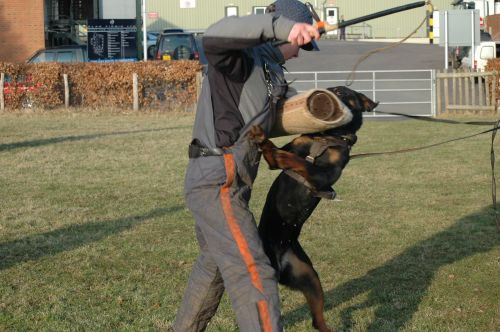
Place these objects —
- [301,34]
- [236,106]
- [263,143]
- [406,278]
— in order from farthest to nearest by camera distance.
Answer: [406,278] < [263,143] < [236,106] < [301,34]

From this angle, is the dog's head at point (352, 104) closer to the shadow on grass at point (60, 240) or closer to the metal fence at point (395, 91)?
the shadow on grass at point (60, 240)

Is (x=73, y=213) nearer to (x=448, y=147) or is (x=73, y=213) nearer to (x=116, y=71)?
(x=448, y=147)

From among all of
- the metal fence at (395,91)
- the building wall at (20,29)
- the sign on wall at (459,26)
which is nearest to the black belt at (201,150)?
the metal fence at (395,91)

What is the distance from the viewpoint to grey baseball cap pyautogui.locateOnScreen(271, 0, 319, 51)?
406 centimetres

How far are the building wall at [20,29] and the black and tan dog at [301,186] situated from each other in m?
35.5

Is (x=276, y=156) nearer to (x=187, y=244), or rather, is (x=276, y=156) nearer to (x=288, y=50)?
(x=288, y=50)

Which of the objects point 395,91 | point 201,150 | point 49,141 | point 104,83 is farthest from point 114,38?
point 201,150

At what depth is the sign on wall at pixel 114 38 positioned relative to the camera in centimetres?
2953

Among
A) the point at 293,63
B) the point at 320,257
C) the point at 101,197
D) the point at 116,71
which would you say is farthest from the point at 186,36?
the point at 320,257

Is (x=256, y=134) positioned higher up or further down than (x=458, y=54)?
further down

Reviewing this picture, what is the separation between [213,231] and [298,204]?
2.26ft

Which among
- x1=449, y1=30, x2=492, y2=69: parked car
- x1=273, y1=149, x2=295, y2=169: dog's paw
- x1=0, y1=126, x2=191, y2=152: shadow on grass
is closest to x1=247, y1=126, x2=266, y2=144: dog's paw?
x1=273, y1=149, x2=295, y2=169: dog's paw

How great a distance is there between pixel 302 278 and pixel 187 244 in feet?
9.76

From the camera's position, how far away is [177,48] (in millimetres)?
29422
